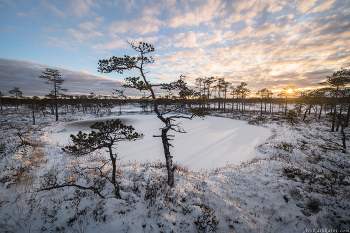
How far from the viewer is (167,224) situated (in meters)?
3.82

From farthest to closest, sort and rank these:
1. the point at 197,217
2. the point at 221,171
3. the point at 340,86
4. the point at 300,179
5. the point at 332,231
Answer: the point at 340,86
the point at 221,171
the point at 300,179
the point at 197,217
the point at 332,231

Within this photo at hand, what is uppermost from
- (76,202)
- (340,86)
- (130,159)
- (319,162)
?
(340,86)

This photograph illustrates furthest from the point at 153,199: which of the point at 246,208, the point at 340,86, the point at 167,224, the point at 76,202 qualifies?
the point at 340,86

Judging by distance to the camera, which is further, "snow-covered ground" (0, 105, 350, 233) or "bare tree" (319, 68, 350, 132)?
"bare tree" (319, 68, 350, 132)

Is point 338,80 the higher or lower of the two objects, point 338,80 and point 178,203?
the higher

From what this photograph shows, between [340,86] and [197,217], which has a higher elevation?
[340,86]

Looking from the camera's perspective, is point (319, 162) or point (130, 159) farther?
point (130, 159)

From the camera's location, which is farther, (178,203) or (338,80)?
(338,80)

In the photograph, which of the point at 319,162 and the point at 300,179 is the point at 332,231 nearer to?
the point at 300,179

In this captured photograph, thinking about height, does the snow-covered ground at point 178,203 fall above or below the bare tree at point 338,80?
below

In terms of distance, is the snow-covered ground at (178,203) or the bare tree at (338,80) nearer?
the snow-covered ground at (178,203)

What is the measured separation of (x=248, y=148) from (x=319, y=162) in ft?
16.1

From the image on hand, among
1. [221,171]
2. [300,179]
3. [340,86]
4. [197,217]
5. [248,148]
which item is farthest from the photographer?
[340,86]

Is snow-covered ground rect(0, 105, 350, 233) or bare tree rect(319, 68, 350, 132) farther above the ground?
bare tree rect(319, 68, 350, 132)
